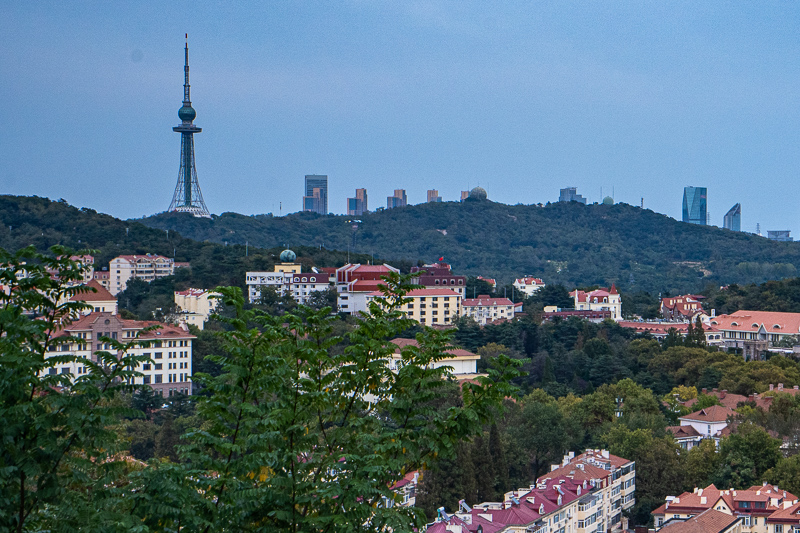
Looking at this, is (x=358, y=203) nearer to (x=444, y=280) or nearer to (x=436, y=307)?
(x=444, y=280)

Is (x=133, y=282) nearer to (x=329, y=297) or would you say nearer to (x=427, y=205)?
(x=329, y=297)

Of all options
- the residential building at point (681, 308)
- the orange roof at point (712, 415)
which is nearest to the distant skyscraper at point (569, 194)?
the residential building at point (681, 308)

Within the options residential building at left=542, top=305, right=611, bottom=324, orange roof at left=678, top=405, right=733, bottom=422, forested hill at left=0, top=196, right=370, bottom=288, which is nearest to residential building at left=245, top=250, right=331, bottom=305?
forested hill at left=0, top=196, right=370, bottom=288

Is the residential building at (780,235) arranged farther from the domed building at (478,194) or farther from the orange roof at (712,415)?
the orange roof at (712,415)

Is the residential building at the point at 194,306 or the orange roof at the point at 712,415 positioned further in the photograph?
the residential building at the point at 194,306

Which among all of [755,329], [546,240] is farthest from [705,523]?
[546,240]
